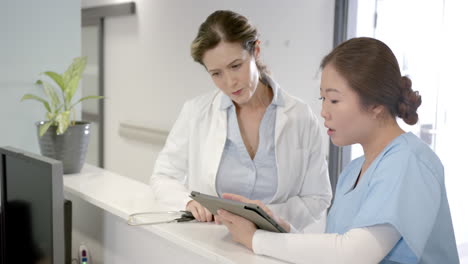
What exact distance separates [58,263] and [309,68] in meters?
2.63

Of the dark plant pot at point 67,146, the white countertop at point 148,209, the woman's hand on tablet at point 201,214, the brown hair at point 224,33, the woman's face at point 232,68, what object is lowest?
the white countertop at point 148,209

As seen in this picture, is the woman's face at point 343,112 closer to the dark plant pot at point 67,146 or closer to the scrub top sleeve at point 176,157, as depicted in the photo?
the scrub top sleeve at point 176,157

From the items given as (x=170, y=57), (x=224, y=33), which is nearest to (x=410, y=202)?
(x=224, y=33)

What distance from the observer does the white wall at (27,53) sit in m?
2.35

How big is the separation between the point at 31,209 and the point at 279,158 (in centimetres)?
85

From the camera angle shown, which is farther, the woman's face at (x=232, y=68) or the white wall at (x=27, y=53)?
the white wall at (x=27, y=53)

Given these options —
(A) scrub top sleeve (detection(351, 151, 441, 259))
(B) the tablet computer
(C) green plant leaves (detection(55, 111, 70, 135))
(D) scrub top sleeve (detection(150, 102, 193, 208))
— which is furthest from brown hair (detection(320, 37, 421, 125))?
(C) green plant leaves (detection(55, 111, 70, 135))

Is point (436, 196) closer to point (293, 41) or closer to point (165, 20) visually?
point (293, 41)

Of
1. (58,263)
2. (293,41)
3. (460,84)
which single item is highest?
(293,41)

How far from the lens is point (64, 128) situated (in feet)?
7.21

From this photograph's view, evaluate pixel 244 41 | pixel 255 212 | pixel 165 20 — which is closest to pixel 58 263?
pixel 255 212

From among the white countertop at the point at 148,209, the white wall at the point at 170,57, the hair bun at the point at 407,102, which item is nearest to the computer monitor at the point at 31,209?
the white countertop at the point at 148,209

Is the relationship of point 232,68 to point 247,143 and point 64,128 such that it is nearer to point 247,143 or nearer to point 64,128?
point 247,143

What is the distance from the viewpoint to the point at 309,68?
373cm
